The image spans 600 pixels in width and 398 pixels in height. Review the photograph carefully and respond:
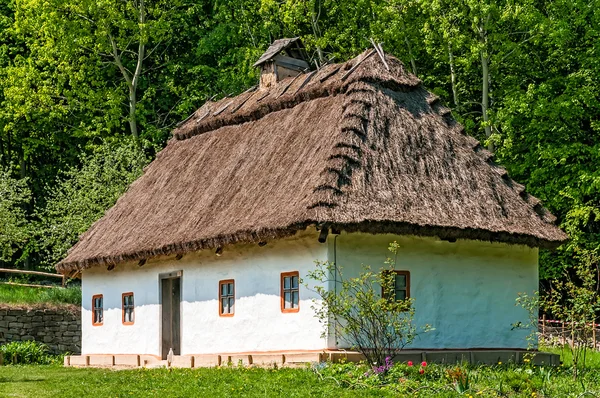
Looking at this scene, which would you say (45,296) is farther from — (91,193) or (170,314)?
(170,314)

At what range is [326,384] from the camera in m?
19.2

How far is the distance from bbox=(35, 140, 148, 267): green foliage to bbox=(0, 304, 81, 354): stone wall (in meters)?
3.69

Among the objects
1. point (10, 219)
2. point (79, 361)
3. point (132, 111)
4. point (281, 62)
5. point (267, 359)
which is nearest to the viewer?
point (267, 359)

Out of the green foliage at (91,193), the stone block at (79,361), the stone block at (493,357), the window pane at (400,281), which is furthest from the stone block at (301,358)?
the green foliage at (91,193)

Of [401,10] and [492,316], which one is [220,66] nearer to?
[401,10]

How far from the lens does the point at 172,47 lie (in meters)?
46.8

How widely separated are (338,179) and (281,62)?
963 centimetres

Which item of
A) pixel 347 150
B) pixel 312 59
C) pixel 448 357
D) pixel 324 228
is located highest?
pixel 312 59

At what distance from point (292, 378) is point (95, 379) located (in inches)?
192

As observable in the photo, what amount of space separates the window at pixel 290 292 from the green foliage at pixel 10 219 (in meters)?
19.4

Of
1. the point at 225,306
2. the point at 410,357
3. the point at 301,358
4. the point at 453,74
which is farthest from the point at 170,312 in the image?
the point at 453,74

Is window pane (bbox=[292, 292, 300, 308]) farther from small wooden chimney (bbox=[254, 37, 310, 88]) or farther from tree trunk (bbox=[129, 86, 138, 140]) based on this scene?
tree trunk (bbox=[129, 86, 138, 140])

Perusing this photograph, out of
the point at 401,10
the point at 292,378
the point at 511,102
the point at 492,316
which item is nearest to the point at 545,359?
the point at 492,316

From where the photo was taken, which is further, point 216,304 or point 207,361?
point 216,304
